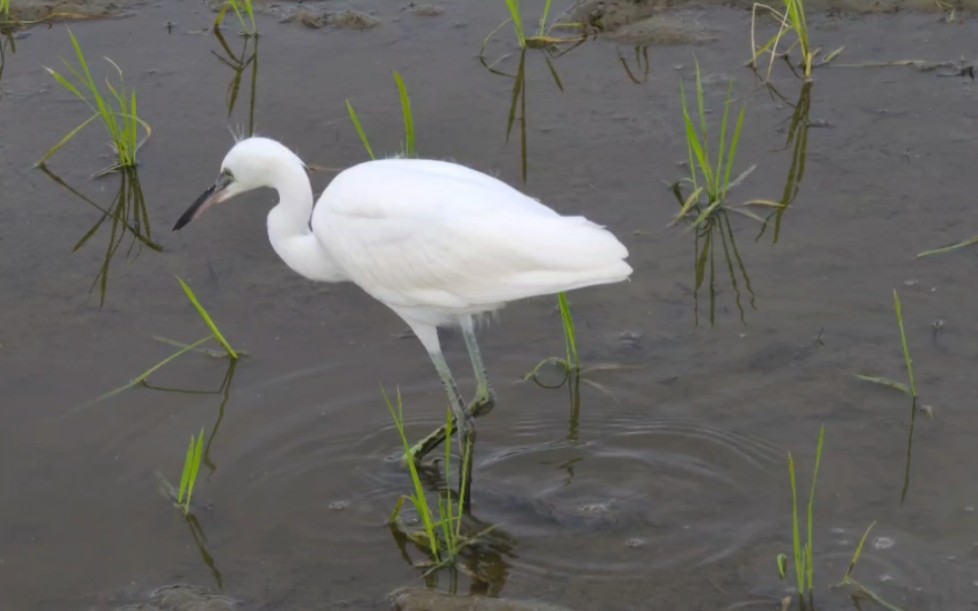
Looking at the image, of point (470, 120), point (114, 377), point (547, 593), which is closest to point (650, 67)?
point (470, 120)

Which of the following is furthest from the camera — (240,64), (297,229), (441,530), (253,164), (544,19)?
(240,64)

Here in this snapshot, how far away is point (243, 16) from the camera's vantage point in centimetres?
788

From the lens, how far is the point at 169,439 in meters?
4.99

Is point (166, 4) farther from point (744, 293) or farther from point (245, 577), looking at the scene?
point (245, 577)

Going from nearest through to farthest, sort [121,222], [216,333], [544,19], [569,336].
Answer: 1. [569,336]
2. [216,333]
3. [121,222]
4. [544,19]

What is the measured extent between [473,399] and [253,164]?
1.07 meters

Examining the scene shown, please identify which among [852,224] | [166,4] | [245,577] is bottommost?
[245,577]

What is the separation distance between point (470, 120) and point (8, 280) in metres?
2.16

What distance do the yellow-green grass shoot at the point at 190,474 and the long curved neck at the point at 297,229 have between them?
2.35 ft

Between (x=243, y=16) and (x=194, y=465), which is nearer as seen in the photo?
(x=194, y=465)

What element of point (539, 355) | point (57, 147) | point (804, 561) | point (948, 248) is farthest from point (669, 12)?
point (804, 561)

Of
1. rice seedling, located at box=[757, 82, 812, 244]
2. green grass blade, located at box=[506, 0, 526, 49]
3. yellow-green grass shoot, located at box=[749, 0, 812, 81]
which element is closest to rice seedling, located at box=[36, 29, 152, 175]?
green grass blade, located at box=[506, 0, 526, 49]

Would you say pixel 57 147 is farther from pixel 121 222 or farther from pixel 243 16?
pixel 243 16

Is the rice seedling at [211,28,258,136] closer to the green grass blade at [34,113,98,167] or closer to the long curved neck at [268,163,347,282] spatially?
the green grass blade at [34,113,98,167]
